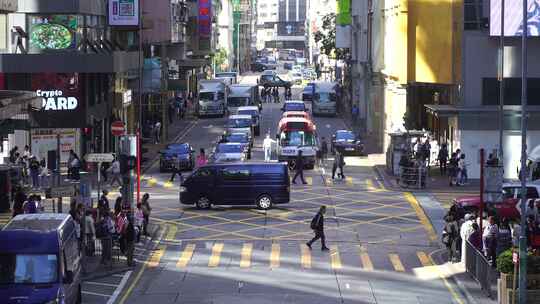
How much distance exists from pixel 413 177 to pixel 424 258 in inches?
641

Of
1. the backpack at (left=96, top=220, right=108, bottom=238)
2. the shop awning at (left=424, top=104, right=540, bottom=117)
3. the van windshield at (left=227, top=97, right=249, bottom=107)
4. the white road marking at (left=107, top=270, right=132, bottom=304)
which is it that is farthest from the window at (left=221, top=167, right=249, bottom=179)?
the van windshield at (left=227, top=97, right=249, bottom=107)

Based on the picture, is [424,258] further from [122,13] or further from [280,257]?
[122,13]

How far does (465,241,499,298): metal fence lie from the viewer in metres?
27.5

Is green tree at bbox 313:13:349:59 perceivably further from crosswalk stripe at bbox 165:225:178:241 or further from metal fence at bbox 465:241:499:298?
metal fence at bbox 465:241:499:298

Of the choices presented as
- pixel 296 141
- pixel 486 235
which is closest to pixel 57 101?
pixel 296 141

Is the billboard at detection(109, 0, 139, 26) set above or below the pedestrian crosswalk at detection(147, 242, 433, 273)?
above

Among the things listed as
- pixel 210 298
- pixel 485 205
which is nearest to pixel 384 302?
pixel 210 298

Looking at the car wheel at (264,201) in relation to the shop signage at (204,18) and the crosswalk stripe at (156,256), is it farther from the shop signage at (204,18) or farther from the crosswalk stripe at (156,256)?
the shop signage at (204,18)

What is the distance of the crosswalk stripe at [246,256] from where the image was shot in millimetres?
32906

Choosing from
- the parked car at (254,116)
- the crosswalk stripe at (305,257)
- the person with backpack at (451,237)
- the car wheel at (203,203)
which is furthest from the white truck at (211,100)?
the person with backpack at (451,237)

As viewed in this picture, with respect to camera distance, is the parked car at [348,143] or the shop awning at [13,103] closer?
the shop awning at [13,103]

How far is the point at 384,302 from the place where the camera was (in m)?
27.5

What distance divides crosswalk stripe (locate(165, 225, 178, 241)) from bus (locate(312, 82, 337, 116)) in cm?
5611

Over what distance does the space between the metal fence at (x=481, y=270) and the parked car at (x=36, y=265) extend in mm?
9504
